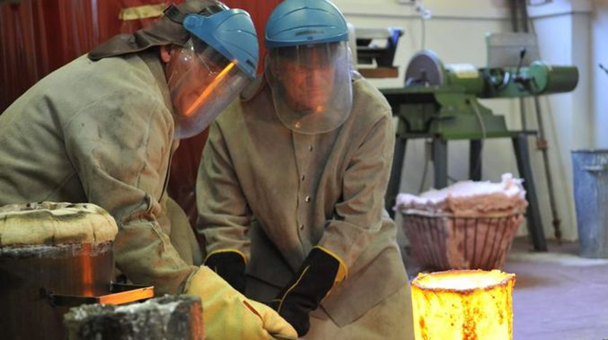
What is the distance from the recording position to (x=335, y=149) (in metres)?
2.81

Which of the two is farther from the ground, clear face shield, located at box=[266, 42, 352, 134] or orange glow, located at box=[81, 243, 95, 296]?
clear face shield, located at box=[266, 42, 352, 134]

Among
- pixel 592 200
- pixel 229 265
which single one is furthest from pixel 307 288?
pixel 592 200

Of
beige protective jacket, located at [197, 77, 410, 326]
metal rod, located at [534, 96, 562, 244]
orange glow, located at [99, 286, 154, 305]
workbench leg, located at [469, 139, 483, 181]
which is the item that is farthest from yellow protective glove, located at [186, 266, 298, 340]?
metal rod, located at [534, 96, 562, 244]

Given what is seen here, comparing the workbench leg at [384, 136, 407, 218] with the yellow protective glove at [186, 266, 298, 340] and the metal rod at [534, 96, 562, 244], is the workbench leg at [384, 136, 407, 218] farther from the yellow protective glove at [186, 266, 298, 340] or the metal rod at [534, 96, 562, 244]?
the yellow protective glove at [186, 266, 298, 340]

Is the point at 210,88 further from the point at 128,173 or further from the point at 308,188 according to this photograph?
the point at 308,188

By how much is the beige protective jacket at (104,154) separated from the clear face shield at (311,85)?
1.86 ft

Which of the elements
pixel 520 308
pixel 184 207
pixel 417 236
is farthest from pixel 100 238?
pixel 417 236

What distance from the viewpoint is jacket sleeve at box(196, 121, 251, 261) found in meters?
2.78

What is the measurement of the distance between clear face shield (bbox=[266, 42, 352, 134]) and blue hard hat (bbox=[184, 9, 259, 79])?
9.9 inches

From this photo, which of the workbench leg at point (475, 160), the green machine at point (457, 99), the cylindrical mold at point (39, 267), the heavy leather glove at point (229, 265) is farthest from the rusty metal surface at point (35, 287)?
the workbench leg at point (475, 160)

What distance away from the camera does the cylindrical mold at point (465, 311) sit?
1882mm

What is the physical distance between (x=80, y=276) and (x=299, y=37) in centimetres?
114

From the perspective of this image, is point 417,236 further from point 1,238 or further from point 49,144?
point 1,238

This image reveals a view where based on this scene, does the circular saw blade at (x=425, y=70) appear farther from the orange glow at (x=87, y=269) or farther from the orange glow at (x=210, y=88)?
the orange glow at (x=87, y=269)
